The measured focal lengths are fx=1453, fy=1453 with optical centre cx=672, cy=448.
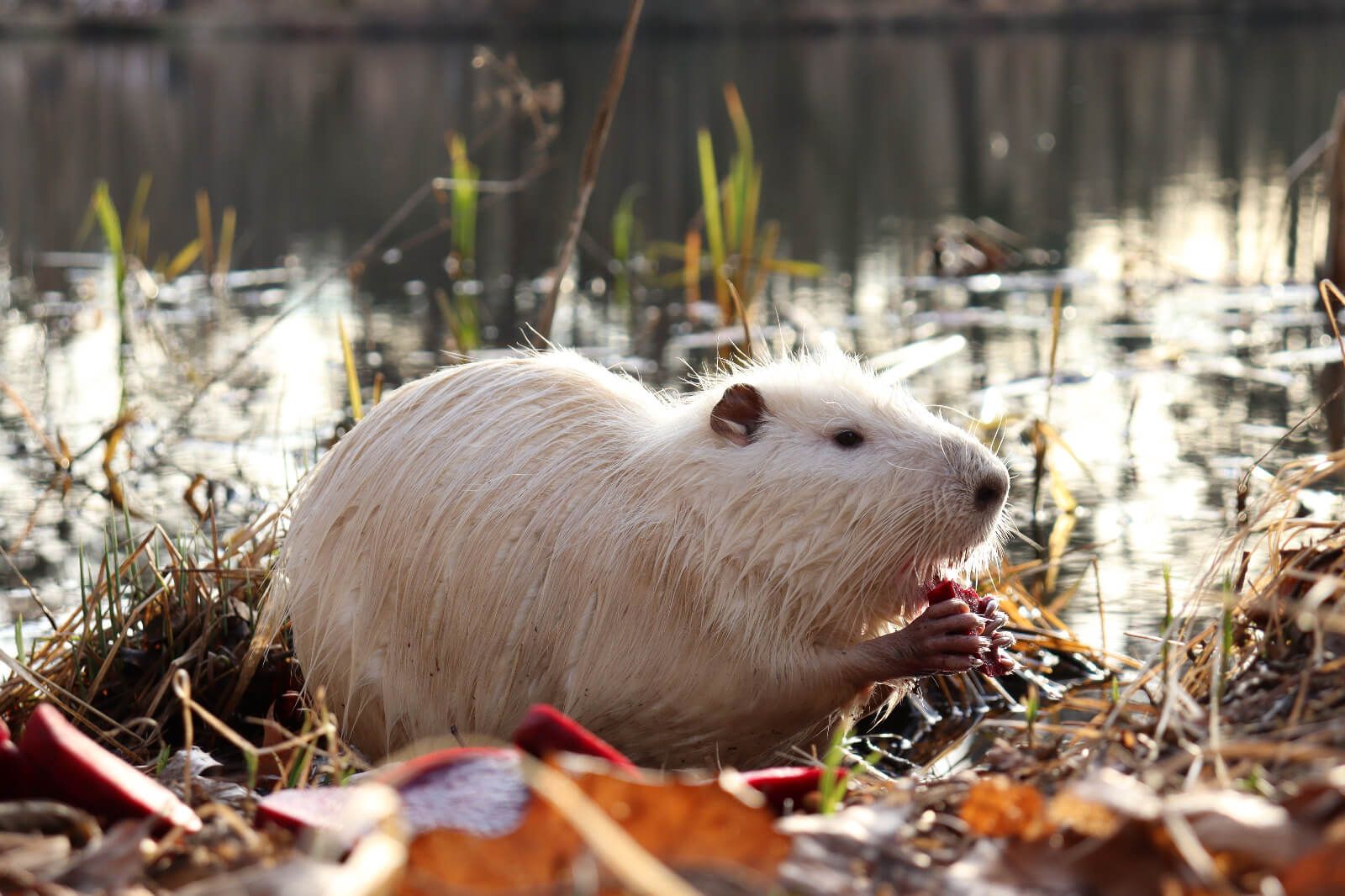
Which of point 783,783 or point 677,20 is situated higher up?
point 677,20

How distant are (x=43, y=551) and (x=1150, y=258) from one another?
592cm

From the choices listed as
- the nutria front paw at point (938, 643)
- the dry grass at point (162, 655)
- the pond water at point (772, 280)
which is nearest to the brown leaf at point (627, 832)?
the nutria front paw at point (938, 643)

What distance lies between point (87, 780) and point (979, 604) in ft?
4.61

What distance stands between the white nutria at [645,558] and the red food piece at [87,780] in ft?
2.84

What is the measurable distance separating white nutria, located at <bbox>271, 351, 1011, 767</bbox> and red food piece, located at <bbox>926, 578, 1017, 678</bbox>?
0.8 inches

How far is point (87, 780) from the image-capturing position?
1619 mm

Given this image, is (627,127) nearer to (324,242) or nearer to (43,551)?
(324,242)

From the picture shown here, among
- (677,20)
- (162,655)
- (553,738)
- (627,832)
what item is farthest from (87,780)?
(677,20)

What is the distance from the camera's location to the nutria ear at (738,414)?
94.7 inches

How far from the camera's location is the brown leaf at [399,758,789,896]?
1.26 meters

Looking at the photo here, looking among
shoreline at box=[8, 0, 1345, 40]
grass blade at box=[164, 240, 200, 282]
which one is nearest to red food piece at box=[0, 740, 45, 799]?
grass blade at box=[164, 240, 200, 282]

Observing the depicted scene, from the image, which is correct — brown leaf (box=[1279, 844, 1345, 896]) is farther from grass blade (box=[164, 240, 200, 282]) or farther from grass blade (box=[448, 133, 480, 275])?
grass blade (box=[164, 240, 200, 282])

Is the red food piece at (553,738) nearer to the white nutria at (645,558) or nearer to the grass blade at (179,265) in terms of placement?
the white nutria at (645,558)

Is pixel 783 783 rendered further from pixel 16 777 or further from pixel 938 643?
pixel 16 777
